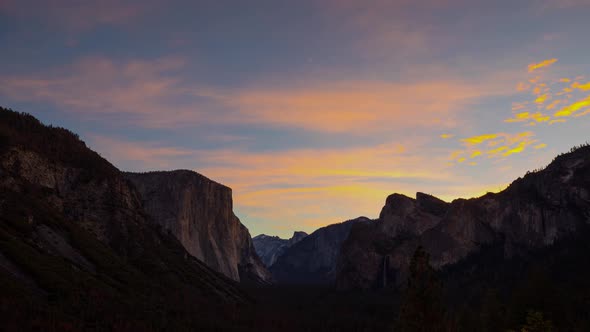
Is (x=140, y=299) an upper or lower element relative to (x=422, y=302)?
lower

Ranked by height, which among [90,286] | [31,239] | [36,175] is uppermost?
[36,175]

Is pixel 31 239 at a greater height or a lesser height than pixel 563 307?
greater

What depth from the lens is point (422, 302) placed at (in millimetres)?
65562

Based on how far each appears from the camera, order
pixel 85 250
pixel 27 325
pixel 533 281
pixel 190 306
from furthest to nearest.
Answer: pixel 190 306 < pixel 85 250 < pixel 533 281 < pixel 27 325

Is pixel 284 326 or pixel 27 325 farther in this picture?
pixel 284 326

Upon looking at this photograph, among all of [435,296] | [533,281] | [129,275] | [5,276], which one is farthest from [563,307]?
[129,275]

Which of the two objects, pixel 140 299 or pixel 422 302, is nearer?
pixel 422 302

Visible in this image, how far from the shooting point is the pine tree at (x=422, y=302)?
212 ft

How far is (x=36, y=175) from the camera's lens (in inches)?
7864

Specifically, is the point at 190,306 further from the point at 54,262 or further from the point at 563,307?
the point at 563,307

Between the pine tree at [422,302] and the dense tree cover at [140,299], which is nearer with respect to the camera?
the pine tree at [422,302]

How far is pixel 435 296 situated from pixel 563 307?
56413 millimetres

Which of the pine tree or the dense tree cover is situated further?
the dense tree cover

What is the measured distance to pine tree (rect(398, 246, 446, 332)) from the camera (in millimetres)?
64750
